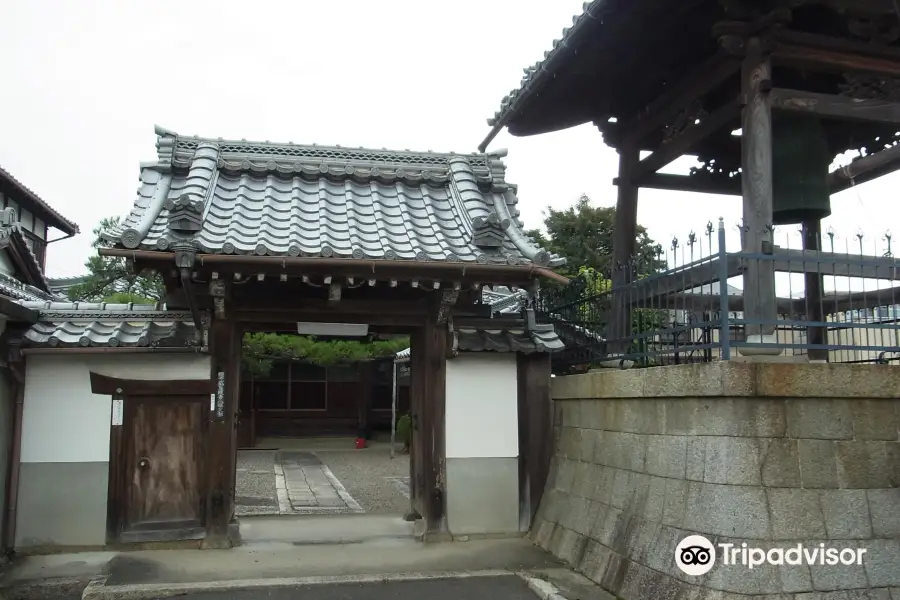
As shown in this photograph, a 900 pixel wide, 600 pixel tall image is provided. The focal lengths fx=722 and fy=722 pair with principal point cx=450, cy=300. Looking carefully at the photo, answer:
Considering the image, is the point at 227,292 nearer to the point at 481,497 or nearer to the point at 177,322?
the point at 177,322

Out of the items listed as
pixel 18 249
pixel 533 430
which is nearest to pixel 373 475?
pixel 533 430

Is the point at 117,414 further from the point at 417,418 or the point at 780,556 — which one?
the point at 780,556

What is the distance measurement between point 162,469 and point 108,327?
179 cm

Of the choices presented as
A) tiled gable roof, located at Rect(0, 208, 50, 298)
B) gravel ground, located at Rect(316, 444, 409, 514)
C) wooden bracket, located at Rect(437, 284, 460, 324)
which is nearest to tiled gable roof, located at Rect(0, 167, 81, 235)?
tiled gable roof, located at Rect(0, 208, 50, 298)

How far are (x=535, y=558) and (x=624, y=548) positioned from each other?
1.59 m

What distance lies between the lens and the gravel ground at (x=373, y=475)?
12.7m

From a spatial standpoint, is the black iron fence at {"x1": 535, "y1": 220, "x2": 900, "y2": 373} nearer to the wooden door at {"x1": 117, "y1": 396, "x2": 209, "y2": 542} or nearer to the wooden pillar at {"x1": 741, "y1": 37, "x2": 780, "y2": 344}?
the wooden pillar at {"x1": 741, "y1": 37, "x2": 780, "y2": 344}

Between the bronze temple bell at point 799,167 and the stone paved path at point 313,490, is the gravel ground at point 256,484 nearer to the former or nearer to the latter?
the stone paved path at point 313,490

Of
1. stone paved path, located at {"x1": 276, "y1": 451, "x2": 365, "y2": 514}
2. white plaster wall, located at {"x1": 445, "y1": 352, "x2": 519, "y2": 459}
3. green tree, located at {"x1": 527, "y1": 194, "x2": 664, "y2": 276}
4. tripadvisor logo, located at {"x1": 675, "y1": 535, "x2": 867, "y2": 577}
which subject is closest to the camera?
tripadvisor logo, located at {"x1": 675, "y1": 535, "x2": 867, "y2": 577}

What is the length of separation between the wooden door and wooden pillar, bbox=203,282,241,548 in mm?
137

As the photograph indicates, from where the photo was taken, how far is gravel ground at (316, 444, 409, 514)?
12.7 m

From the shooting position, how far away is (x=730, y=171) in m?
8.92

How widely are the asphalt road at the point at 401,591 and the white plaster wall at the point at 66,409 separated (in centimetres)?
260

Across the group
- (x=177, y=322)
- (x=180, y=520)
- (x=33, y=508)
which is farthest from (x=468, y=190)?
→ (x=33, y=508)
